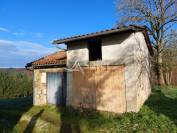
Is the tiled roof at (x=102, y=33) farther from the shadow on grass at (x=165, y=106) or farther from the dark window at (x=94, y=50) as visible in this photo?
the shadow on grass at (x=165, y=106)

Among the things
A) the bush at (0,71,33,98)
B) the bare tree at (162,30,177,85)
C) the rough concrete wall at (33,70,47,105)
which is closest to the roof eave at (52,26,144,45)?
the rough concrete wall at (33,70,47,105)

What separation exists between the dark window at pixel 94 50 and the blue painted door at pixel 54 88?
2.79 meters

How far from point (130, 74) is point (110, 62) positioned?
141 centimetres

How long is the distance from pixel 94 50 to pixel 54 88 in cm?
407

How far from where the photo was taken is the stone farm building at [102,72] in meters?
13.1

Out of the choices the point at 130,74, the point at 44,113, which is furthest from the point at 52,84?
the point at 130,74

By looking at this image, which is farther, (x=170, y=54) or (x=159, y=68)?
(x=170, y=54)

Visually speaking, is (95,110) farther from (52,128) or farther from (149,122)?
(149,122)

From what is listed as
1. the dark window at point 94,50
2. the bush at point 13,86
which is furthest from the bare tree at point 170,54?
the bush at point 13,86

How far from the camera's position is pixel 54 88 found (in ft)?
57.3

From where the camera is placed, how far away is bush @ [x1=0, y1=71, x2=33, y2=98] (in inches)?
1427

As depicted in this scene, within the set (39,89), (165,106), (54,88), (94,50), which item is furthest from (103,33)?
(39,89)

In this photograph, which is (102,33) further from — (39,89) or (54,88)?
(39,89)

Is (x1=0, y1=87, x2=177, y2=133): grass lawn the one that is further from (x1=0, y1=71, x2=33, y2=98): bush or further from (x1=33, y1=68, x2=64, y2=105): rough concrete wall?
(x1=0, y1=71, x2=33, y2=98): bush
